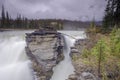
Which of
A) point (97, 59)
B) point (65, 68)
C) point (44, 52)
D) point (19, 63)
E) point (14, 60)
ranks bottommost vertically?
point (65, 68)

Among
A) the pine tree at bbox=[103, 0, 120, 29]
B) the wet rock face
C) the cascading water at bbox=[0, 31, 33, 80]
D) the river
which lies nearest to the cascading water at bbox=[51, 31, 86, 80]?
the river

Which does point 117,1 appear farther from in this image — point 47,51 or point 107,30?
point 47,51

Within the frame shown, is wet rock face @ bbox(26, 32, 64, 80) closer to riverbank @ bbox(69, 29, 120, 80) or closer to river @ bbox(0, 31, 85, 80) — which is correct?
river @ bbox(0, 31, 85, 80)

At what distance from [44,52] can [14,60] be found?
619 centimetres

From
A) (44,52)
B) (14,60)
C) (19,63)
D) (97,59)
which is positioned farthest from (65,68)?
(14,60)

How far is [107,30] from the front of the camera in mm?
59906

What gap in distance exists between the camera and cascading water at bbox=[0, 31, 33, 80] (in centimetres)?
4462

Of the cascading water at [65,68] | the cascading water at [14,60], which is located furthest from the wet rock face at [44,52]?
the cascading water at [14,60]

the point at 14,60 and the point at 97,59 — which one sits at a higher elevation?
the point at 97,59

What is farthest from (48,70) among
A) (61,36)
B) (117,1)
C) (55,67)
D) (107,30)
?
(117,1)

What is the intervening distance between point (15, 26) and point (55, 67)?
67.0 m

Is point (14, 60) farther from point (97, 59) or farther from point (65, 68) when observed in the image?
point (97, 59)

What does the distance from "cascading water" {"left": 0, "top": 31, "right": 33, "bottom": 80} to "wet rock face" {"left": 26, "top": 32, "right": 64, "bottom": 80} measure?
62.0 inches

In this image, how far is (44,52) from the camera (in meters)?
48.0
